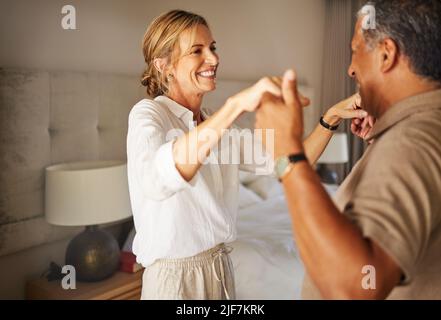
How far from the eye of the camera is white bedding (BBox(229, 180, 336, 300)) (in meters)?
1.02

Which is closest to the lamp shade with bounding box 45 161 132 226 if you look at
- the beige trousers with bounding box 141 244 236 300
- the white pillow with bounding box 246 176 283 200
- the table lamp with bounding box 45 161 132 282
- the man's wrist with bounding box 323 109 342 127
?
the table lamp with bounding box 45 161 132 282

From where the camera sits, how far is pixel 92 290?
766 mm

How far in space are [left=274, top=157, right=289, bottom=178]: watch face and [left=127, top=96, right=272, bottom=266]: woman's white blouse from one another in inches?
6.0

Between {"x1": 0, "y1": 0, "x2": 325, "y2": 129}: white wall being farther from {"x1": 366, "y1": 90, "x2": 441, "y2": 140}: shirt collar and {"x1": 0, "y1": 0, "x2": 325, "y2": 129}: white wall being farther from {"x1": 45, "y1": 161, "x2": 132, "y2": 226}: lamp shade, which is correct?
{"x1": 366, "y1": 90, "x2": 441, "y2": 140}: shirt collar

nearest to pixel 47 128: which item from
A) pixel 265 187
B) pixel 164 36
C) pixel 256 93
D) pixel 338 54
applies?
pixel 164 36

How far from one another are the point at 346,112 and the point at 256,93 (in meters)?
0.34

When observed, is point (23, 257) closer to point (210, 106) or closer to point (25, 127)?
point (25, 127)

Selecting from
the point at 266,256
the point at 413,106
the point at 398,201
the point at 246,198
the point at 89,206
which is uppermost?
the point at 413,106

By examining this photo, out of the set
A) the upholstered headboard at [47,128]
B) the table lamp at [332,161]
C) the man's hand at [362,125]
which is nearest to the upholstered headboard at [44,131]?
the upholstered headboard at [47,128]

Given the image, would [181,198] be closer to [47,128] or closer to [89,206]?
[89,206]

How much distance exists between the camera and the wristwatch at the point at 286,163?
0.45 meters

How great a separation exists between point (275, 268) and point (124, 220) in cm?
49

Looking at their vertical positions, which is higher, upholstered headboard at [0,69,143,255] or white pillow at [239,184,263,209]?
upholstered headboard at [0,69,143,255]

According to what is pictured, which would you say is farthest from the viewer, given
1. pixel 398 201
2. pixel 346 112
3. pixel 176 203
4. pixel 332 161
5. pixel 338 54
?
pixel 332 161
